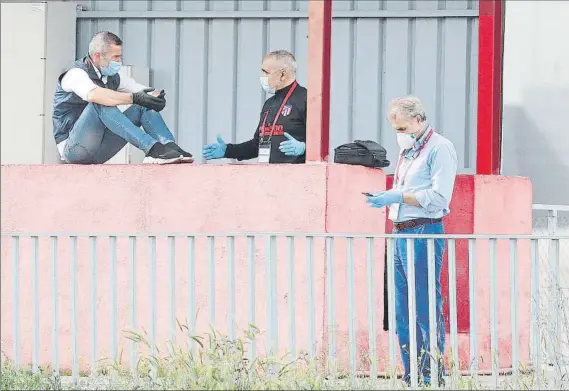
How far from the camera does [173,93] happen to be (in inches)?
603

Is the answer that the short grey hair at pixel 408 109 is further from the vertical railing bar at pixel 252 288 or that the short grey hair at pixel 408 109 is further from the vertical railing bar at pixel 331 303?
the vertical railing bar at pixel 252 288

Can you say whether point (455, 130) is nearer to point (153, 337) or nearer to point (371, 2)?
point (371, 2)

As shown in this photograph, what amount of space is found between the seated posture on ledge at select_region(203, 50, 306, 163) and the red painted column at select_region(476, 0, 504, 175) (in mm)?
1470

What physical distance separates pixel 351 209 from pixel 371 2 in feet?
A: 18.5

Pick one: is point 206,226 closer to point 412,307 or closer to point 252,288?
point 252,288

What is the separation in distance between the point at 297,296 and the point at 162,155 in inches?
50.4

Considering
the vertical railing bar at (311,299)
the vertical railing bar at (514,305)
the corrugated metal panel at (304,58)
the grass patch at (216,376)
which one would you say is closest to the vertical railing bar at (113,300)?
the grass patch at (216,376)

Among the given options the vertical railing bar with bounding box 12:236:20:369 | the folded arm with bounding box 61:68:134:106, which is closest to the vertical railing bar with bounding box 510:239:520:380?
the vertical railing bar with bounding box 12:236:20:369

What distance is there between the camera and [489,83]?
433 inches

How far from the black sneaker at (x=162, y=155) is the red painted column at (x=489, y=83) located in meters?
2.37

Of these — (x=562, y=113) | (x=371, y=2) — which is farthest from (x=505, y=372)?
(x=371, y=2)

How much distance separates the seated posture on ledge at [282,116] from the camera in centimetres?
1009

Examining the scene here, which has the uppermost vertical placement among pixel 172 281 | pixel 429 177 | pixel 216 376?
pixel 429 177

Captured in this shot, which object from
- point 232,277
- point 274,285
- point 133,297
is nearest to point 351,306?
point 274,285
